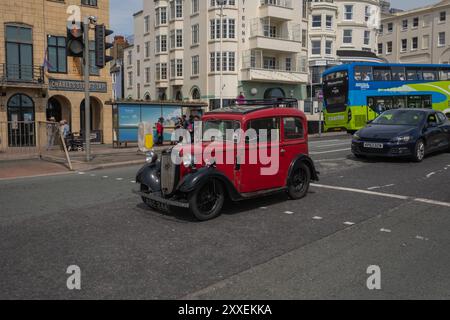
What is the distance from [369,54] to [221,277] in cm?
5328

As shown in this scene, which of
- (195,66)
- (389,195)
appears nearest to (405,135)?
(389,195)

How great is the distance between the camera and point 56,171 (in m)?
12.9

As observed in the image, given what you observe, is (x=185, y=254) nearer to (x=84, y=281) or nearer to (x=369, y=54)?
(x=84, y=281)

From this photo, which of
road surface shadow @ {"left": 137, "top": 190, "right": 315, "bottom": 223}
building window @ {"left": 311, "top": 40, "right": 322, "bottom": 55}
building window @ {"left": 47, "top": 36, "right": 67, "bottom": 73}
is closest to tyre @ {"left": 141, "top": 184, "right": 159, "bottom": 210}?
road surface shadow @ {"left": 137, "top": 190, "right": 315, "bottom": 223}

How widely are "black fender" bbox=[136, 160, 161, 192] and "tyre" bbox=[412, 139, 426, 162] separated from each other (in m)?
8.23

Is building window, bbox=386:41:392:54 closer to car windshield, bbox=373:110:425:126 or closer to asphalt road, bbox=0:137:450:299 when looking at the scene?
car windshield, bbox=373:110:425:126

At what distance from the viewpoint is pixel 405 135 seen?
40.3 ft

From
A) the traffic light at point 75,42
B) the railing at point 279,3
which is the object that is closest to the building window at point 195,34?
the railing at point 279,3

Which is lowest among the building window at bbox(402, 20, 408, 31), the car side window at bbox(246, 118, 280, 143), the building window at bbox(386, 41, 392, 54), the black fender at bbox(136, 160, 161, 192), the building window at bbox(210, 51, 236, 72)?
the black fender at bbox(136, 160, 161, 192)

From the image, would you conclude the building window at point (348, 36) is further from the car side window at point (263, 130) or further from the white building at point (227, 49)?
the car side window at point (263, 130)

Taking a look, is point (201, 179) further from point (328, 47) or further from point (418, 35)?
point (418, 35)

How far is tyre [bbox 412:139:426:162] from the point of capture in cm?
1231

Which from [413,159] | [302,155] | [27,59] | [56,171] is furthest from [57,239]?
[27,59]

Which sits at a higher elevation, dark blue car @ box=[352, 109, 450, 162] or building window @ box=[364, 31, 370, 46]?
building window @ box=[364, 31, 370, 46]
